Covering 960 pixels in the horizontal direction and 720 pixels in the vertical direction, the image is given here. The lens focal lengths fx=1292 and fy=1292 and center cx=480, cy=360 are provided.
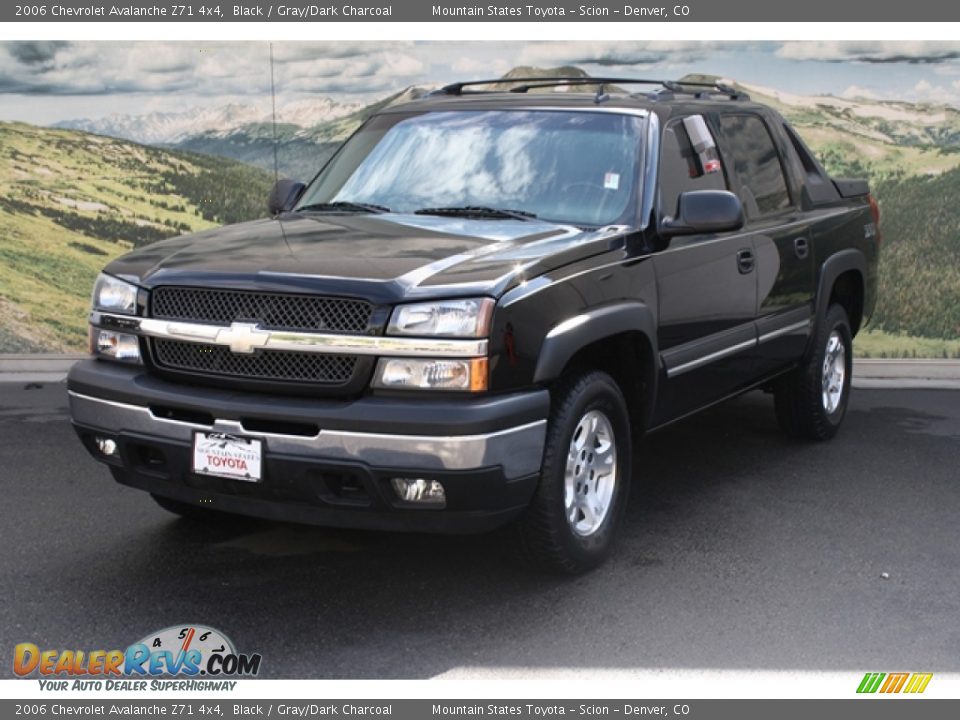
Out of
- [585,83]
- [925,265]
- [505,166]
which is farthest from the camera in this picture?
[925,265]

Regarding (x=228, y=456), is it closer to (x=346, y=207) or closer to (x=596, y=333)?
(x=596, y=333)

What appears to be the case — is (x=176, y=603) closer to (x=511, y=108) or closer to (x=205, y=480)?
(x=205, y=480)

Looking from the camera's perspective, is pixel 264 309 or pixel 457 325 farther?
pixel 264 309

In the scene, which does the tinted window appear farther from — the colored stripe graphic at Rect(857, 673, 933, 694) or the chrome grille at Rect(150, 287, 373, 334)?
the colored stripe graphic at Rect(857, 673, 933, 694)

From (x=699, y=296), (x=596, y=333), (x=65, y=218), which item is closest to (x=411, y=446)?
(x=596, y=333)

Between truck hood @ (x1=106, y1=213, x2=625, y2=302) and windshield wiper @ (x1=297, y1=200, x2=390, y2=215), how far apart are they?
0.12 m

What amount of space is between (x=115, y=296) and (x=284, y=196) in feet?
4.90

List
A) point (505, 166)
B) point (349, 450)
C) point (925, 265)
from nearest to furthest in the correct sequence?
point (349, 450) < point (505, 166) < point (925, 265)

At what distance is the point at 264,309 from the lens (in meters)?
4.52

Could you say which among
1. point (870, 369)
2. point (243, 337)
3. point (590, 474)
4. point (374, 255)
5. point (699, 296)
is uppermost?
point (374, 255)

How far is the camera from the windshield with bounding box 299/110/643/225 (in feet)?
17.8

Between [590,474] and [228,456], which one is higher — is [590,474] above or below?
below

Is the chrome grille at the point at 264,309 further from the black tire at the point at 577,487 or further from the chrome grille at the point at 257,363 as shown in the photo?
the black tire at the point at 577,487

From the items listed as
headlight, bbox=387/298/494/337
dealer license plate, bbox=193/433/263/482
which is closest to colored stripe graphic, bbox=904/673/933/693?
headlight, bbox=387/298/494/337
